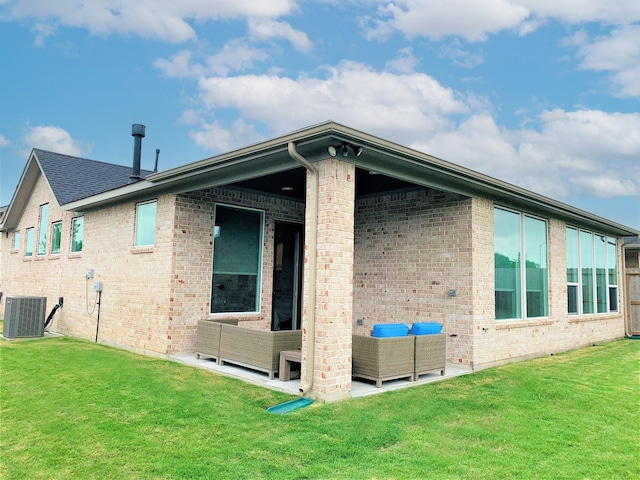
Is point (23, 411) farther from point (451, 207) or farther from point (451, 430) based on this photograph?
point (451, 207)

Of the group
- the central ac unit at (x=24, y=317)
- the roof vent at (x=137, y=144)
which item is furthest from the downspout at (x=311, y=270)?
the roof vent at (x=137, y=144)

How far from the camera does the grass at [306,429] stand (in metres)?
3.54

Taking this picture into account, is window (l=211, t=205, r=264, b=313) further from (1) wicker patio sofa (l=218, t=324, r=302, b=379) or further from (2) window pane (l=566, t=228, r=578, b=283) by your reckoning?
(2) window pane (l=566, t=228, r=578, b=283)

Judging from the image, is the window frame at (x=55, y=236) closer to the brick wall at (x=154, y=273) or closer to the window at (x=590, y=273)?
the brick wall at (x=154, y=273)

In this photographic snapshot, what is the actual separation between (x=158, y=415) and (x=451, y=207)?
560 centimetres

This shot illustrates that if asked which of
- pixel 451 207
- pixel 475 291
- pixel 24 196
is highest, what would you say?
pixel 24 196

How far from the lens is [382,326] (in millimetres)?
6160

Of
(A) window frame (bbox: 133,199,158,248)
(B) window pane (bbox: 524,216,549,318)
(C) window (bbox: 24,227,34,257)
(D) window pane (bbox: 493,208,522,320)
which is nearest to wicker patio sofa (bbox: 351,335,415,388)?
(D) window pane (bbox: 493,208,522,320)

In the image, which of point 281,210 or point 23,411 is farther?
point 281,210

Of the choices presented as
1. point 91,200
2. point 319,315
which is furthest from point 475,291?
point 91,200

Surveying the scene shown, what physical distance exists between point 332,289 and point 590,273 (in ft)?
30.0

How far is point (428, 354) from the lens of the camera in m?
6.62

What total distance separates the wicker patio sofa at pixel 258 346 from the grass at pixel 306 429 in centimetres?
47

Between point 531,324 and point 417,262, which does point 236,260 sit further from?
point 531,324
